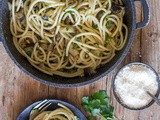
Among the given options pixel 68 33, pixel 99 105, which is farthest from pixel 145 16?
pixel 99 105

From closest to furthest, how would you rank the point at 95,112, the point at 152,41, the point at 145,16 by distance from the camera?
the point at 145,16 → the point at 95,112 → the point at 152,41

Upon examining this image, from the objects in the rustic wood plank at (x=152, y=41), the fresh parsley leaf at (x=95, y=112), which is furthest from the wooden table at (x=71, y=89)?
the fresh parsley leaf at (x=95, y=112)

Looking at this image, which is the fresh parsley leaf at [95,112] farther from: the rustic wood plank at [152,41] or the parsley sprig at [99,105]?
the rustic wood plank at [152,41]

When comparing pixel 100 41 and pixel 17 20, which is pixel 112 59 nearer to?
pixel 100 41

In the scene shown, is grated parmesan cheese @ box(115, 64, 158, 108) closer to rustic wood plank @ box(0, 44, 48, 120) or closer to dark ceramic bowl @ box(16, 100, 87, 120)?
dark ceramic bowl @ box(16, 100, 87, 120)

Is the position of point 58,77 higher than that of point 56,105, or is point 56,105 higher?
point 58,77

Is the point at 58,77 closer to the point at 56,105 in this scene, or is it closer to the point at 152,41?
the point at 56,105

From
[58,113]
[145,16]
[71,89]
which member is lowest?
[58,113]
